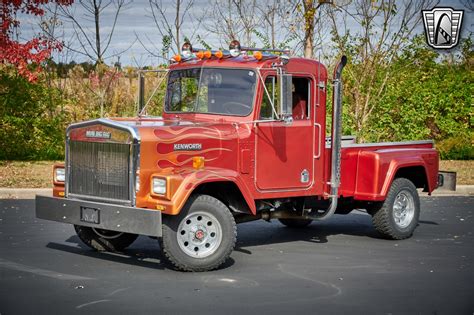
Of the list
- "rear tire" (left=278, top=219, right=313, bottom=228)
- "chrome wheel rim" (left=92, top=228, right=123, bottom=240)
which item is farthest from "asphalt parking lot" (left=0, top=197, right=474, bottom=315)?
"chrome wheel rim" (left=92, top=228, right=123, bottom=240)

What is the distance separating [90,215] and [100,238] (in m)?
1.06

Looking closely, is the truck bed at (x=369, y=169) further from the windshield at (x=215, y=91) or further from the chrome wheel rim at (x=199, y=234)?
the chrome wheel rim at (x=199, y=234)

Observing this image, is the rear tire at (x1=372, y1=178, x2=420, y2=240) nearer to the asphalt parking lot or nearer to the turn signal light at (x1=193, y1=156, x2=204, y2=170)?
the asphalt parking lot

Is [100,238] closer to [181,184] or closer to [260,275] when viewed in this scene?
[181,184]

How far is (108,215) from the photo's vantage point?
9.84 metres

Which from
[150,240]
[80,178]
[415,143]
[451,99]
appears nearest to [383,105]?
[451,99]

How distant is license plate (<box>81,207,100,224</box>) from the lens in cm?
998

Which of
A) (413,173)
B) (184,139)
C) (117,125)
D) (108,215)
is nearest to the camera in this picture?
(108,215)

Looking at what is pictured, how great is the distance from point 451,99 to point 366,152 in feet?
41.0

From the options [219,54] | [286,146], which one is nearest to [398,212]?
[286,146]

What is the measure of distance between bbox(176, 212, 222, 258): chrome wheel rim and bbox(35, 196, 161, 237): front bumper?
1.39 feet

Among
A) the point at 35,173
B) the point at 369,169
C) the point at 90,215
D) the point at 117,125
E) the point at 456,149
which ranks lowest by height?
the point at 35,173

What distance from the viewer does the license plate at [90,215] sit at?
9984 millimetres

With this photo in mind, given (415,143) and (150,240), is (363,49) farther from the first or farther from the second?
(150,240)
